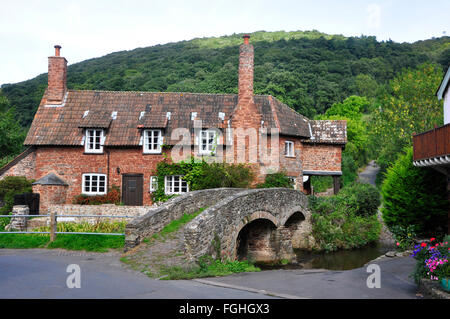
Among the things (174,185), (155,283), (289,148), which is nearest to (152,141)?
(174,185)

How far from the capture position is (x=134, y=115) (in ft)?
85.7

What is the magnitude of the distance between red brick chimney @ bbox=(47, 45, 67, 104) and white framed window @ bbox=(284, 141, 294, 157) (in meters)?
14.9

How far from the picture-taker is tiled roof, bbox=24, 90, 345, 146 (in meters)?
24.8

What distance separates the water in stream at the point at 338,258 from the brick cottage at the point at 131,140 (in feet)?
16.7

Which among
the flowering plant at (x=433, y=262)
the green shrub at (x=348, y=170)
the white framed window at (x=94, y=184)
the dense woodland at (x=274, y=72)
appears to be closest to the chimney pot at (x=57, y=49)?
the white framed window at (x=94, y=184)

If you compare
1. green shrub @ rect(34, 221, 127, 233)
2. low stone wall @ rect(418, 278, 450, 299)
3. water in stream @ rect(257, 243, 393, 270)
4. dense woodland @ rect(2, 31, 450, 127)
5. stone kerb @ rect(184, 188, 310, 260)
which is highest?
dense woodland @ rect(2, 31, 450, 127)

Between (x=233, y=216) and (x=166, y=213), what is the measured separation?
2599 mm

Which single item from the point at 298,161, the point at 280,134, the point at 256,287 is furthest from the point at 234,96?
the point at 256,287

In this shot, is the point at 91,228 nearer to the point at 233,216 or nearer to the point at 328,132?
the point at 233,216

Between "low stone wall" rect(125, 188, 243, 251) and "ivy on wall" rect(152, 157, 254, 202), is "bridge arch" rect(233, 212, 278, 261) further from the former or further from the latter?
"ivy on wall" rect(152, 157, 254, 202)

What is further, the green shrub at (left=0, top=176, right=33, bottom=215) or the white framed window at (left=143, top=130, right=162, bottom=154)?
the white framed window at (left=143, top=130, right=162, bottom=154)

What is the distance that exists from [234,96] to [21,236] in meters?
16.5

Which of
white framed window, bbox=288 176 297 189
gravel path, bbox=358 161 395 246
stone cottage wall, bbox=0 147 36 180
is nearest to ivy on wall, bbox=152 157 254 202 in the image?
white framed window, bbox=288 176 297 189
